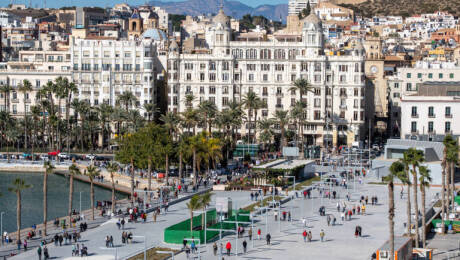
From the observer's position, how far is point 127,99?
505 ft

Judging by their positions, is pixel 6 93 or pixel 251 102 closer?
pixel 251 102

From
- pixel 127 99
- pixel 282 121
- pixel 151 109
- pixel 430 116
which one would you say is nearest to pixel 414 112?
pixel 430 116

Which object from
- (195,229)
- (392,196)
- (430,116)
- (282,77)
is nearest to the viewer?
(392,196)

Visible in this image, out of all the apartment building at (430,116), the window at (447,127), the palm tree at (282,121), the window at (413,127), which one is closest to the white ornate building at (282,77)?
the palm tree at (282,121)

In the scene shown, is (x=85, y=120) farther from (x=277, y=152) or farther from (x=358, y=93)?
(x=358, y=93)

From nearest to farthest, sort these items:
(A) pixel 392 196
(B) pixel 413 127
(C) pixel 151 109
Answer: (A) pixel 392 196 < (B) pixel 413 127 < (C) pixel 151 109

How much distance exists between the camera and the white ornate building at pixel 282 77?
520 feet

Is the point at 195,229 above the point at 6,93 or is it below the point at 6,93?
below

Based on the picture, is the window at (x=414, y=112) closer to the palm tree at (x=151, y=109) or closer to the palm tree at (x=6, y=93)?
the palm tree at (x=151, y=109)

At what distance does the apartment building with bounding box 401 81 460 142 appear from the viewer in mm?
137000

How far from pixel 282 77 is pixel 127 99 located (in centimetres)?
2746

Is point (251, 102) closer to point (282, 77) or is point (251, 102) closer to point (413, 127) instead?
point (282, 77)

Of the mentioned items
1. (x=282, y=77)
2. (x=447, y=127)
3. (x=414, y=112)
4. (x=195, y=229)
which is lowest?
(x=195, y=229)

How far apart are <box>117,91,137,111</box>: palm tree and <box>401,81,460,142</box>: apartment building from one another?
A: 150 feet
